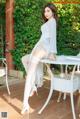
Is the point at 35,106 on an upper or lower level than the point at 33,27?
lower

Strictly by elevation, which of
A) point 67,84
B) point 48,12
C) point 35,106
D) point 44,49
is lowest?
point 35,106

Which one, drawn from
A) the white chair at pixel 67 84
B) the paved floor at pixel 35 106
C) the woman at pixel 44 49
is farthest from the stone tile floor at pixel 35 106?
the white chair at pixel 67 84

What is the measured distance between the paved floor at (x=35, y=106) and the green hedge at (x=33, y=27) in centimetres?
130

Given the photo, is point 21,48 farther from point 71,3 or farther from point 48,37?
point 48,37

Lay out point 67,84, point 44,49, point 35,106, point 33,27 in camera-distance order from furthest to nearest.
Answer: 1. point 33,27
2. point 35,106
3. point 44,49
4. point 67,84

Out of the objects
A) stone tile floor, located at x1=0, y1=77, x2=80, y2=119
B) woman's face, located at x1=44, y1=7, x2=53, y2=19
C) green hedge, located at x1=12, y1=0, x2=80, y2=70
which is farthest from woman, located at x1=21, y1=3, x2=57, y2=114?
green hedge, located at x1=12, y1=0, x2=80, y2=70

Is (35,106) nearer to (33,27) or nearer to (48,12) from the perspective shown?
(48,12)

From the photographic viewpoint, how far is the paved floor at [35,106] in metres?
4.18

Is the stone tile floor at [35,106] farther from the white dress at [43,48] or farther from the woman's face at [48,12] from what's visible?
the woman's face at [48,12]

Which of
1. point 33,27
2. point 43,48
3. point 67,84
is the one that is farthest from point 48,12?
point 33,27

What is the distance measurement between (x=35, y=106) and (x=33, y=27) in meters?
2.40

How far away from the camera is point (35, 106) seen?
4605 millimetres

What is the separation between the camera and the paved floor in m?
4.18

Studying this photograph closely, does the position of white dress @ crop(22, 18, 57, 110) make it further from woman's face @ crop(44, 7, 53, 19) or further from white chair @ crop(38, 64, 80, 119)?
white chair @ crop(38, 64, 80, 119)
